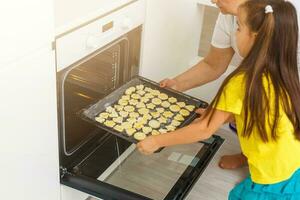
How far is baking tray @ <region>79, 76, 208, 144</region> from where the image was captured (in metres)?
1.44

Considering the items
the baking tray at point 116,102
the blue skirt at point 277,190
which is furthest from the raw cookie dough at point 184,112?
the blue skirt at point 277,190

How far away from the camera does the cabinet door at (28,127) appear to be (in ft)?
3.45

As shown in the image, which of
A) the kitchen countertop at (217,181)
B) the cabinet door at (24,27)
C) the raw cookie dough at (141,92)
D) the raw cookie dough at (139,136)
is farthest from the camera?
the kitchen countertop at (217,181)

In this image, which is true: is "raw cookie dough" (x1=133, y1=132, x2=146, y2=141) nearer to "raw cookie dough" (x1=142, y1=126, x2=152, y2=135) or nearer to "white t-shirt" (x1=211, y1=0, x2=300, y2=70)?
"raw cookie dough" (x1=142, y1=126, x2=152, y2=135)

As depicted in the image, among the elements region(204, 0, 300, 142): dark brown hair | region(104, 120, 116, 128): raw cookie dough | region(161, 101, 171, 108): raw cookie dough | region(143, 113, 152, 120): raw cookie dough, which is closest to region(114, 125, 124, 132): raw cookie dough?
region(104, 120, 116, 128): raw cookie dough

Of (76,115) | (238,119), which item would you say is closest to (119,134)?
(76,115)

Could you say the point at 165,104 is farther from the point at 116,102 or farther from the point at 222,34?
the point at 222,34

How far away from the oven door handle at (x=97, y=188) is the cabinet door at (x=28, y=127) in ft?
0.26

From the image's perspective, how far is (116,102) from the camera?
5.17 ft

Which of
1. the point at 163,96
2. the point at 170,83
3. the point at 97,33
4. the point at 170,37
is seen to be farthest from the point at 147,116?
the point at 170,37

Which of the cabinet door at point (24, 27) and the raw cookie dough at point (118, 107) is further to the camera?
the raw cookie dough at point (118, 107)

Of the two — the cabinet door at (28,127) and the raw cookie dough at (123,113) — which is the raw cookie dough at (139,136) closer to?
the raw cookie dough at (123,113)

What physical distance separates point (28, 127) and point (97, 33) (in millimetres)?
369

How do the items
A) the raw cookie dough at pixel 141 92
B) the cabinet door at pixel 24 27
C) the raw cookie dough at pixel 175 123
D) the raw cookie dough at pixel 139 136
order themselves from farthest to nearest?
the raw cookie dough at pixel 141 92 < the raw cookie dough at pixel 175 123 < the raw cookie dough at pixel 139 136 < the cabinet door at pixel 24 27
